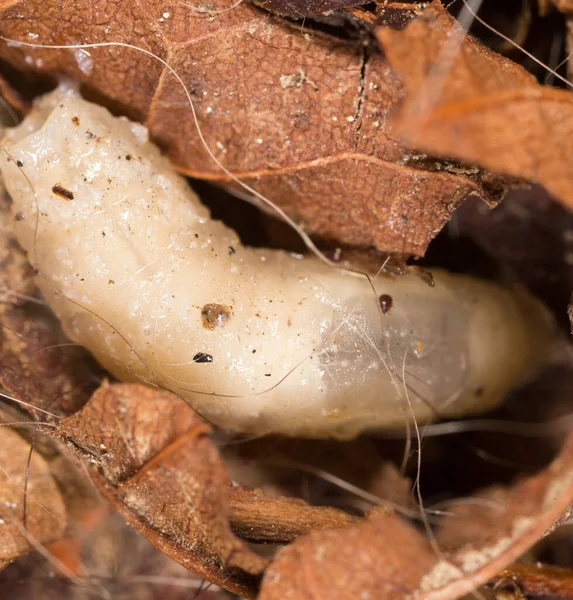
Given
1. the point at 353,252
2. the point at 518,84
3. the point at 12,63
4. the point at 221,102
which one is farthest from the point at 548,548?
the point at 12,63

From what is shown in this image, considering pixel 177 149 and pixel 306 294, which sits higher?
pixel 177 149

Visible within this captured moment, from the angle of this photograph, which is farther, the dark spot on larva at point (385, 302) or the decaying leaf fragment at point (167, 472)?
the dark spot on larva at point (385, 302)

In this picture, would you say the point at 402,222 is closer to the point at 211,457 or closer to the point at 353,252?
the point at 353,252

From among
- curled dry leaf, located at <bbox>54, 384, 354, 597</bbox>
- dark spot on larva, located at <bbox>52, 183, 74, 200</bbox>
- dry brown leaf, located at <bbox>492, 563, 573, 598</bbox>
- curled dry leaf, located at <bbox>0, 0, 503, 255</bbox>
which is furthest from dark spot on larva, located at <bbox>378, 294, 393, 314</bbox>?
dark spot on larva, located at <bbox>52, 183, 74, 200</bbox>

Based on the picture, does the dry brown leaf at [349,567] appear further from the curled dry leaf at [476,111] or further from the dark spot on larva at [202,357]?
the curled dry leaf at [476,111]

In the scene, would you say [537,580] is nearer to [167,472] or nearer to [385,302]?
[385,302]

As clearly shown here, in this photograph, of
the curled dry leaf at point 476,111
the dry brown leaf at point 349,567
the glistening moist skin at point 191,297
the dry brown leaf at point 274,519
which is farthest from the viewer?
the glistening moist skin at point 191,297

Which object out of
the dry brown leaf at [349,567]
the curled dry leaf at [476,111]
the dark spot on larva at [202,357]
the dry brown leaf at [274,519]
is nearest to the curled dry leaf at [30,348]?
the dark spot on larva at [202,357]
